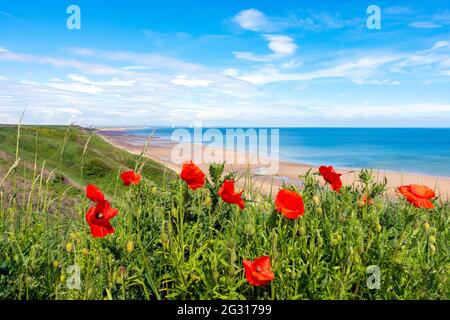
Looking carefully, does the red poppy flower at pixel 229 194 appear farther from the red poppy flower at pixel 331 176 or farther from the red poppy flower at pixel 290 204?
the red poppy flower at pixel 331 176

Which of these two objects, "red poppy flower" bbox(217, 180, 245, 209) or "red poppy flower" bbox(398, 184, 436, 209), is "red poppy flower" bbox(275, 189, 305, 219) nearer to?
"red poppy flower" bbox(217, 180, 245, 209)

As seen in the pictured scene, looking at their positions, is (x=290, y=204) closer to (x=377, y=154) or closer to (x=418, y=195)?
(x=418, y=195)

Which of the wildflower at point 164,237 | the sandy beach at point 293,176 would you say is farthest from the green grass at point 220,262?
the sandy beach at point 293,176

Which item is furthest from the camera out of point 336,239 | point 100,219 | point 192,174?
point 192,174

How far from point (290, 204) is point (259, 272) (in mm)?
453

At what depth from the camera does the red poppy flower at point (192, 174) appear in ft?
7.72

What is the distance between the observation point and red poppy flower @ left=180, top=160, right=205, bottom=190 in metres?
2.35

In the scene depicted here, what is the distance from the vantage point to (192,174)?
93.4 inches

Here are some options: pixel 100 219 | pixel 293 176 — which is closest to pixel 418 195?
pixel 100 219

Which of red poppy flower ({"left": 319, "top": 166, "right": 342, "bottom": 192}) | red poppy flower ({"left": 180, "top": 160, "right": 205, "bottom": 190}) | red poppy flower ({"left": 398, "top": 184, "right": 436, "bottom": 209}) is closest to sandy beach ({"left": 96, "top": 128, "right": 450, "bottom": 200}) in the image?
red poppy flower ({"left": 319, "top": 166, "right": 342, "bottom": 192})

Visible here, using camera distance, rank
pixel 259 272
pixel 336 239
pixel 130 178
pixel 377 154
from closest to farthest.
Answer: pixel 259 272 → pixel 336 239 → pixel 130 178 → pixel 377 154

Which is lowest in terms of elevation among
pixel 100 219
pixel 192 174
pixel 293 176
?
pixel 293 176

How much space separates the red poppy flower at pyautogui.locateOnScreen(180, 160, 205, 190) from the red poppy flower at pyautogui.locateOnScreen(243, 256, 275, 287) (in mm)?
677

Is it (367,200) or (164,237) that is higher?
(367,200)
